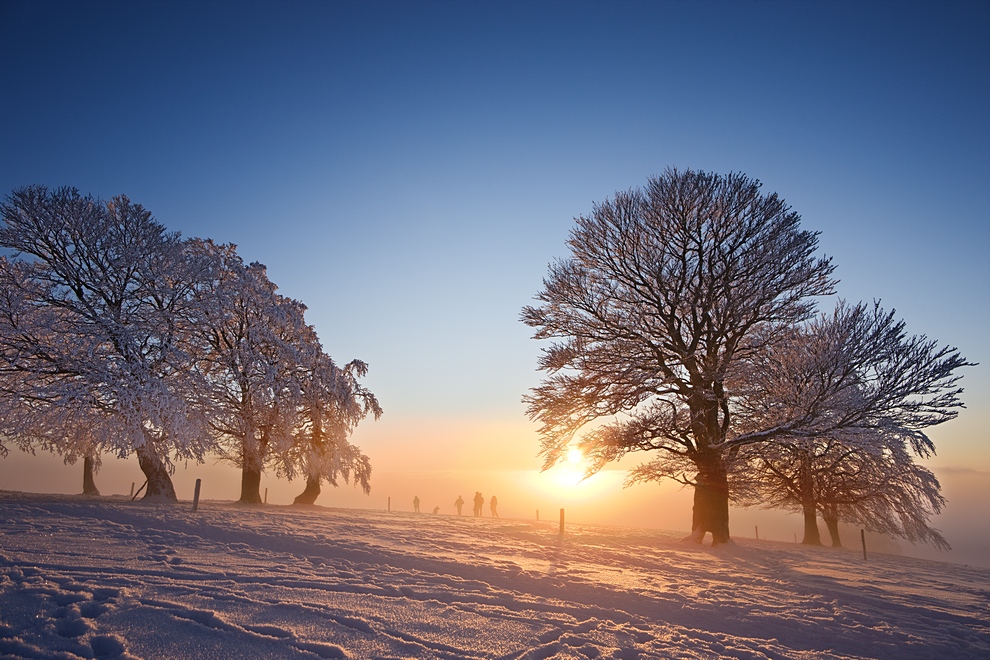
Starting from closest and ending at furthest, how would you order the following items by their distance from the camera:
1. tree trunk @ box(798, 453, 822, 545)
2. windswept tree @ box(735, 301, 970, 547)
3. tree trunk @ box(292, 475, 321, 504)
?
1. windswept tree @ box(735, 301, 970, 547)
2. tree trunk @ box(292, 475, 321, 504)
3. tree trunk @ box(798, 453, 822, 545)

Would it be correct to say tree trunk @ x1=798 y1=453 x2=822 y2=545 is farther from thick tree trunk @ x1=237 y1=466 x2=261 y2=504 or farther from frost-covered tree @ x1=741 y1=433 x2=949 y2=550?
thick tree trunk @ x1=237 y1=466 x2=261 y2=504

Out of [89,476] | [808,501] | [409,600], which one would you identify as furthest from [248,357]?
[808,501]

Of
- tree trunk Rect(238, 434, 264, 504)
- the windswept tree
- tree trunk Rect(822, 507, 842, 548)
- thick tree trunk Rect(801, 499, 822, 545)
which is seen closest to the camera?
the windswept tree

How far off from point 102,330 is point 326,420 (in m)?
9.91

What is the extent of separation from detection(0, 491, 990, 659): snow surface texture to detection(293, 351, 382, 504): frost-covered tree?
35.7 ft

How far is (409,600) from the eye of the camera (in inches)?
284

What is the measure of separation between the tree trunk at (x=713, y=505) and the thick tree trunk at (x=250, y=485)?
1927cm

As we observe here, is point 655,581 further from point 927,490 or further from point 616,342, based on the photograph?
point 927,490

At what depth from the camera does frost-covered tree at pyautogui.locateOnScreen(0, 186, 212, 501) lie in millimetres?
17078

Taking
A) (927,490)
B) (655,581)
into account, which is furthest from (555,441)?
(927,490)

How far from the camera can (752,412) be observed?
18.3 metres

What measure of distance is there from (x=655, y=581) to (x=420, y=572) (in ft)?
15.4

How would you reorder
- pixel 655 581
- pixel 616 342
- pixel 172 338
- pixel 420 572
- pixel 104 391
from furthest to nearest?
pixel 172 338, pixel 616 342, pixel 104 391, pixel 655 581, pixel 420 572

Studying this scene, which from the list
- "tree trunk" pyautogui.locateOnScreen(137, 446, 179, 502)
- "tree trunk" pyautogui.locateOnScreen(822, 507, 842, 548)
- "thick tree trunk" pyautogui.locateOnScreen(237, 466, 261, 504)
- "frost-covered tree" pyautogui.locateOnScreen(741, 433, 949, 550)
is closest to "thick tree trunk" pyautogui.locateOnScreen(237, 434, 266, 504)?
"thick tree trunk" pyautogui.locateOnScreen(237, 466, 261, 504)
